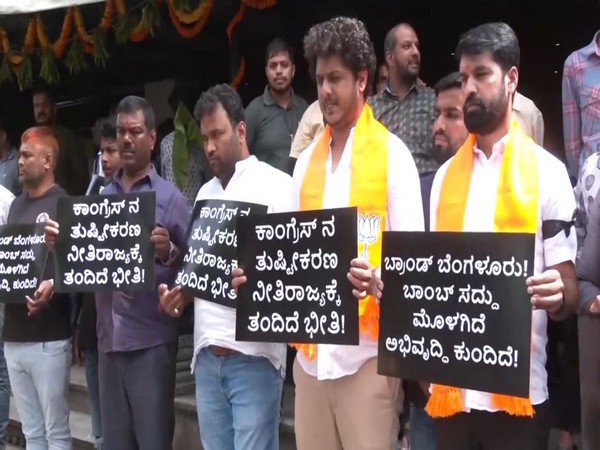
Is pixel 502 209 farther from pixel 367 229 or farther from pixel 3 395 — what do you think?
pixel 3 395

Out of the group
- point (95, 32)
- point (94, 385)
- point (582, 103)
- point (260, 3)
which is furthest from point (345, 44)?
point (95, 32)

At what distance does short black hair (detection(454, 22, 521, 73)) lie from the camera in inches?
104

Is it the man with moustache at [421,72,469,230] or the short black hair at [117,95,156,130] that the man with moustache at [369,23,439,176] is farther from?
the short black hair at [117,95,156,130]

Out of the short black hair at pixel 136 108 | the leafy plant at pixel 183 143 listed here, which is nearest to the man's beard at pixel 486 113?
the short black hair at pixel 136 108

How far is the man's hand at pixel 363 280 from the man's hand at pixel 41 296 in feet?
6.97

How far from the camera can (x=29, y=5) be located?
240 inches

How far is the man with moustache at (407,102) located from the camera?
4.12 m

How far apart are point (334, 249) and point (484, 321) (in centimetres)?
→ 60

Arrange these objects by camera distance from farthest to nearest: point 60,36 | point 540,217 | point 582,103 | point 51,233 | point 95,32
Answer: point 60,36
point 95,32
point 51,233
point 582,103
point 540,217

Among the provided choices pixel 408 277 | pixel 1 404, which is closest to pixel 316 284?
pixel 408 277

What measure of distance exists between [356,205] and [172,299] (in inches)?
43.8

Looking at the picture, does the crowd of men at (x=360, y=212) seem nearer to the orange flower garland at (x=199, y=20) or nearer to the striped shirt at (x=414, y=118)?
the striped shirt at (x=414, y=118)

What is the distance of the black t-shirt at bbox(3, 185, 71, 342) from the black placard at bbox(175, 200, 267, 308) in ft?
3.86

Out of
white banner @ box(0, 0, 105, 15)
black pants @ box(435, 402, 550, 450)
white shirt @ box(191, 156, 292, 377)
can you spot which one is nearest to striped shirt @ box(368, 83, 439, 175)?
white shirt @ box(191, 156, 292, 377)
